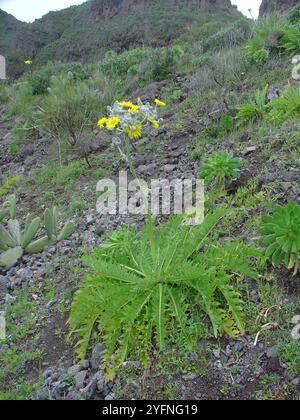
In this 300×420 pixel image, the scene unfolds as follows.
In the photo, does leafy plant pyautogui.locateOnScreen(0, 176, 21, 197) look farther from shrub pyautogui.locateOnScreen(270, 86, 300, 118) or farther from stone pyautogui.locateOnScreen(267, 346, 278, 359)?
stone pyautogui.locateOnScreen(267, 346, 278, 359)

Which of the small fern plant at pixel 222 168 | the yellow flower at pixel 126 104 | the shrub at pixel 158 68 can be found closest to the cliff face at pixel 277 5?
the shrub at pixel 158 68

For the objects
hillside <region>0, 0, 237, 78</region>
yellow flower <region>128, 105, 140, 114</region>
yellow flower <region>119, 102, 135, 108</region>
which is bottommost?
yellow flower <region>128, 105, 140, 114</region>

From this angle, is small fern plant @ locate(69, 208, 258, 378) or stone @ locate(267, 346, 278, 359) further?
small fern plant @ locate(69, 208, 258, 378)

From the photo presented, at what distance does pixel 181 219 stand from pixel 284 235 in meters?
1.07

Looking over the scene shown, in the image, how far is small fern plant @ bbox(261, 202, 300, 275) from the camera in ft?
10.7

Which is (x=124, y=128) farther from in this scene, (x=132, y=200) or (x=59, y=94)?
(x=59, y=94)

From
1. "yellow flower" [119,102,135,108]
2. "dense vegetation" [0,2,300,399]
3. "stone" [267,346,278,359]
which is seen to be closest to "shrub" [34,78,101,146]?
"dense vegetation" [0,2,300,399]

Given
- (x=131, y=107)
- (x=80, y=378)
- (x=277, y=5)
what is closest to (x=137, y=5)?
(x=277, y=5)

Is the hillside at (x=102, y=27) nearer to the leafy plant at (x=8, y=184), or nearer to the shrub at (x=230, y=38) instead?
the shrub at (x=230, y=38)

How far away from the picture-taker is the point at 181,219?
162 inches

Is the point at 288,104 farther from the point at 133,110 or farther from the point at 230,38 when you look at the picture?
the point at 230,38

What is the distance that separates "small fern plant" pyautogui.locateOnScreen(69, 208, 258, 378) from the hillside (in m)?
20.6

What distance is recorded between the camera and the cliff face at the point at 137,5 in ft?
95.0
